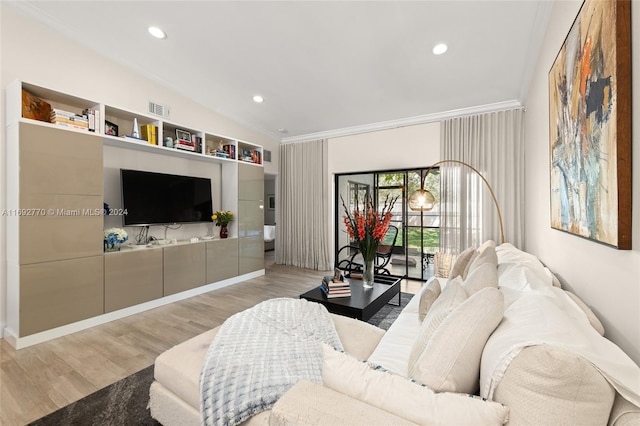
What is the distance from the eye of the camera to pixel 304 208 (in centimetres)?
557

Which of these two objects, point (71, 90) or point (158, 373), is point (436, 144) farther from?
point (71, 90)

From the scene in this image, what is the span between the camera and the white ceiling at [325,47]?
7.66ft

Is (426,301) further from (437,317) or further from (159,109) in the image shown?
(159,109)

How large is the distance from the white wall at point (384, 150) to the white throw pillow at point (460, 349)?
149 inches

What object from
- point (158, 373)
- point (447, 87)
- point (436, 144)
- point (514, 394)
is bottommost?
point (158, 373)

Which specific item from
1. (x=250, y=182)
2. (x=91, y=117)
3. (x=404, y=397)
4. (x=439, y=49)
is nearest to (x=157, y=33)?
(x=91, y=117)

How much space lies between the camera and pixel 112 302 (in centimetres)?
291

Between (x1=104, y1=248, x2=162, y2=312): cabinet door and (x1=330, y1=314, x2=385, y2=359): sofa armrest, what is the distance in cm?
257

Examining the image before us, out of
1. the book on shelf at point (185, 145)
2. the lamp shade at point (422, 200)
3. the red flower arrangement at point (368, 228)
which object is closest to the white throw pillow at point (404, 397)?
the red flower arrangement at point (368, 228)

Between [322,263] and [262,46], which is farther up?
[262,46]

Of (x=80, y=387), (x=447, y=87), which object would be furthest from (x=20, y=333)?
(x=447, y=87)

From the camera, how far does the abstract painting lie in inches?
34.6

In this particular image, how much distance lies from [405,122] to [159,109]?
372cm

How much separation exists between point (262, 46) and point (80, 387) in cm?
328
